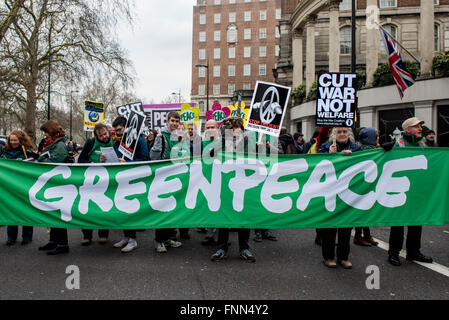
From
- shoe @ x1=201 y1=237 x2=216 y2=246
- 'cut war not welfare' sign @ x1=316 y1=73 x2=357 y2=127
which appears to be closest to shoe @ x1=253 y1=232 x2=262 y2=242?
shoe @ x1=201 y1=237 x2=216 y2=246

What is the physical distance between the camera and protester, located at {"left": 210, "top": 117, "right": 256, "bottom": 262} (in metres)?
4.77

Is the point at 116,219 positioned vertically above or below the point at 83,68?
below

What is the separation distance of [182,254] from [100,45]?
17335mm

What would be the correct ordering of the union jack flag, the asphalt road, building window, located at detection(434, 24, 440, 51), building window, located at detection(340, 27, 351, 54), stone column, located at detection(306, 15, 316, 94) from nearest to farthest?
the asphalt road → the union jack flag → stone column, located at detection(306, 15, 316, 94) → building window, located at detection(434, 24, 440, 51) → building window, located at detection(340, 27, 351, 54)

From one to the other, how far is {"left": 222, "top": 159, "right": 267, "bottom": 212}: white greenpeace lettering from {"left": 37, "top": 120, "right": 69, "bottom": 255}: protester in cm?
256

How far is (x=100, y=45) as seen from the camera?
754 inches

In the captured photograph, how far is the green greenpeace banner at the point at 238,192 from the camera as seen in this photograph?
4.66 metres

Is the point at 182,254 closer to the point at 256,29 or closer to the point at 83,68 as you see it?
the point at 83,68

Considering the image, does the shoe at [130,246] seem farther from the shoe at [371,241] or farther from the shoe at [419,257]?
the shoe at [419,257]

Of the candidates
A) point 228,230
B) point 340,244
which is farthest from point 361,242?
point 228,230

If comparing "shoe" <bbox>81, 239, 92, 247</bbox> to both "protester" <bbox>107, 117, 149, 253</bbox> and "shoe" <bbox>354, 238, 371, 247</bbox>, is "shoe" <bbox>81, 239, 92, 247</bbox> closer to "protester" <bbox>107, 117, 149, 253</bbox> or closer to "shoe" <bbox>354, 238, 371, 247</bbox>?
"protester" <bbox>107, 117, 149, 253</bbox>

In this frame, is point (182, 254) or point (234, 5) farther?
point (234, 5)

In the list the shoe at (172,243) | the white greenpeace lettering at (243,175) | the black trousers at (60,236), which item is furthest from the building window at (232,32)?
the black trousers at (60,236)
